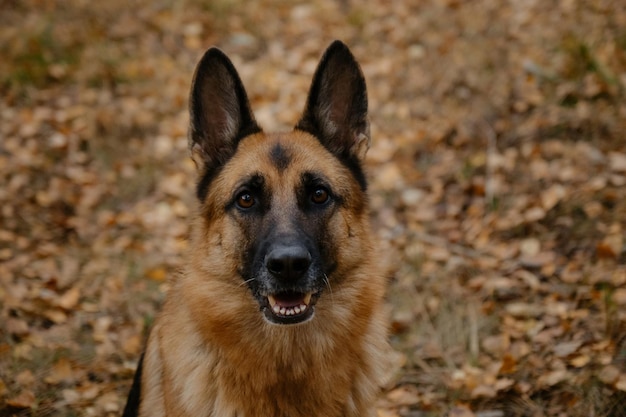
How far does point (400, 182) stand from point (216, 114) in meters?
3.32

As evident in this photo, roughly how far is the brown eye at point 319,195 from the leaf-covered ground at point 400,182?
5.63 feet

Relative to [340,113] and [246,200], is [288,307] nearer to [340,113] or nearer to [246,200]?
[246,200]

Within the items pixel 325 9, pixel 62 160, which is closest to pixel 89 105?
pixel 62 160

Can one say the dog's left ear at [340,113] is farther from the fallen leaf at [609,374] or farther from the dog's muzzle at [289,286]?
the fallen leaf at [609,374]

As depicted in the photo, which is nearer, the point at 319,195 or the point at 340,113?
the point at 319,195

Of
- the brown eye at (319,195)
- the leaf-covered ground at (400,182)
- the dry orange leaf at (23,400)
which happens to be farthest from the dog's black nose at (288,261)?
the dry orange leaf at (23,400)

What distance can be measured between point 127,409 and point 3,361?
1268mm

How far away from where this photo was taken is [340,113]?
3914 millimetres

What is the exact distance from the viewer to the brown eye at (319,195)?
3623mm

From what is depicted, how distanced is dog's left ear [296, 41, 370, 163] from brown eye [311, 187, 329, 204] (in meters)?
0.37

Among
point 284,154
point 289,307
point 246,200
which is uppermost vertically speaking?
point 284,154

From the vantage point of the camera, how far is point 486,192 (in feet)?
20.1

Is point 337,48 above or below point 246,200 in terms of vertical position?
above

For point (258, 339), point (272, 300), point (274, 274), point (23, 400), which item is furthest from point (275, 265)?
point (23, 400)
